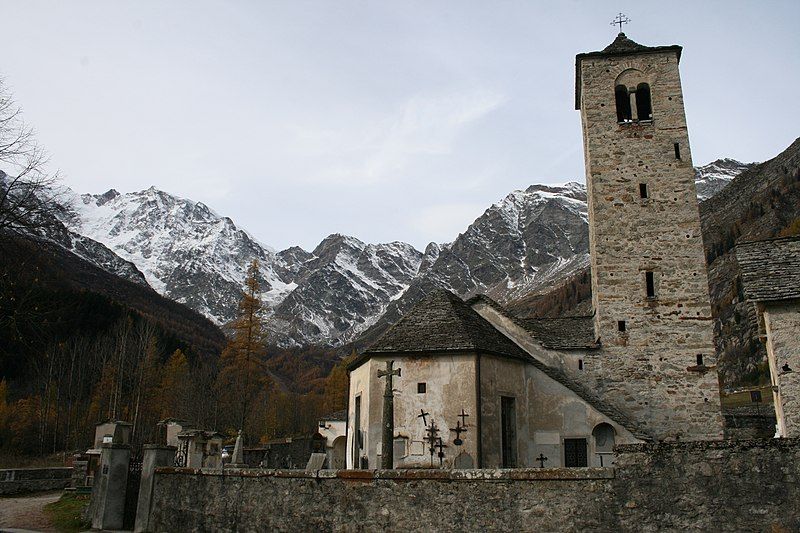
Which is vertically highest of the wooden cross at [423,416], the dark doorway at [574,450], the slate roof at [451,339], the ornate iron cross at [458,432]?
the slate roof at [451,339]

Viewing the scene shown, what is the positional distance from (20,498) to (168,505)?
1260cm

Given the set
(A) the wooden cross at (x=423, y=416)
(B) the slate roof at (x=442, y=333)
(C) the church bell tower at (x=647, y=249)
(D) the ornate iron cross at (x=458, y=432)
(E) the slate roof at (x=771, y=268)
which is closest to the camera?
(E) the slate roof at (x=771, y=268)

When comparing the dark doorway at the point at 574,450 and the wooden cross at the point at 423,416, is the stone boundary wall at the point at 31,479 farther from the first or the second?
the dark doorway at the point at 574,450

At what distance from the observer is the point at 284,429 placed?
258ft

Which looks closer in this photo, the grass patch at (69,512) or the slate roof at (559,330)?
the grass patch at (69,512)

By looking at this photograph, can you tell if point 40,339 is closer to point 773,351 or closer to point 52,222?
point 52,222

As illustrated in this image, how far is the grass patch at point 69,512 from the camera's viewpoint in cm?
1786

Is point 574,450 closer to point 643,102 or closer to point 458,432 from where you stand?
point 458,432

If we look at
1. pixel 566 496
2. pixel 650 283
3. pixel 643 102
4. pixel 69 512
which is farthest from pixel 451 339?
pixel 643 102

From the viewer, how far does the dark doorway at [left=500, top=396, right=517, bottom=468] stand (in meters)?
22.2

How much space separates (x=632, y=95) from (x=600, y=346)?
36.4ft

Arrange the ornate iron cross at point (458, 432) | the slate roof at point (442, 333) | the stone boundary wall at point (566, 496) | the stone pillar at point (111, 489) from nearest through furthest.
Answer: the stone boundary wall at point (566, 496), the stone pillar at point (111, 489), the ornate iron cross at point (458, 432), the slate roof at point (442, 333)

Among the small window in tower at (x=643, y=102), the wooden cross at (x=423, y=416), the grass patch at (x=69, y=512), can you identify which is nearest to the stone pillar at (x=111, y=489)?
the grass patch at (x=69, y=512)

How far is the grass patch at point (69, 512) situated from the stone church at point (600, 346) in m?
8.58
